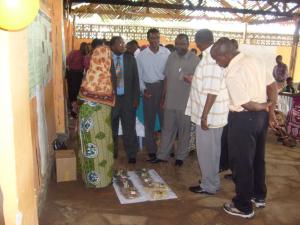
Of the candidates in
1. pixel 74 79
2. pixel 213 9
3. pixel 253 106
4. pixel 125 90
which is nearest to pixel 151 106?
pixel 125 90

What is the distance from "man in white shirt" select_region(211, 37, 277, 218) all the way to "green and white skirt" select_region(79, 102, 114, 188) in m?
1.31

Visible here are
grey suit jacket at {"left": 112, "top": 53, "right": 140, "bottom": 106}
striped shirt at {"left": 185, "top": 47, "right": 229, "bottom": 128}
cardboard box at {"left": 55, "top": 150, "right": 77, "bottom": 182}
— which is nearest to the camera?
striped shirt at {"left": 185, "top": 47, "right": 229, "bottom": 128}

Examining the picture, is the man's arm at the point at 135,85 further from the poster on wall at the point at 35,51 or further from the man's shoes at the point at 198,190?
the man's shoes at the point at 198,190

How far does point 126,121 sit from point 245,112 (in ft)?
6.07

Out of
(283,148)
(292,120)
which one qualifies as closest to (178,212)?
(283,148)

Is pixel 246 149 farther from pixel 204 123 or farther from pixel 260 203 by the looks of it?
pixel 260 203

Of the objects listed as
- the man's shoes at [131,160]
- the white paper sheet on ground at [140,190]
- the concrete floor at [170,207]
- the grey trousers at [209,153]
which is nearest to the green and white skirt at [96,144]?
the concrete floor at [170,207]

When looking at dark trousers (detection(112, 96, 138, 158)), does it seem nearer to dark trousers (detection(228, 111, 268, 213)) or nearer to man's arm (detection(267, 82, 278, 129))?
dark trousers (detection(228, 111, 268, 213))

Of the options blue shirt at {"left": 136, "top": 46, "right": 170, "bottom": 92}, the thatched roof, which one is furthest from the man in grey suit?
the thatched roof

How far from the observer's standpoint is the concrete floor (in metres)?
3.20

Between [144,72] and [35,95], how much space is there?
1.86m

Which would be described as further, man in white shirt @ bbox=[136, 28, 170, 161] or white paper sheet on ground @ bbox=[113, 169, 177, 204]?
man in white shirt @ bbox=[136, 28, 170, 161]

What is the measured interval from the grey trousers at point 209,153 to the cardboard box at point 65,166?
1.44 m

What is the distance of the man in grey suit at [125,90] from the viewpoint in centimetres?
420
